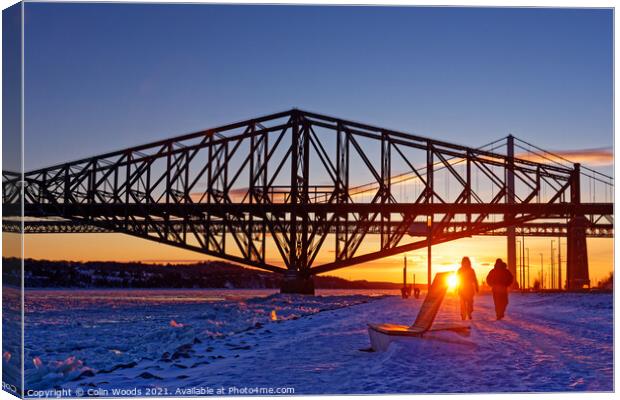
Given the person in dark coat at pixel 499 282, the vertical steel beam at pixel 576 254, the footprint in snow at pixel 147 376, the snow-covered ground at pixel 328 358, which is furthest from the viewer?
the vertical steel beam at pixel 576 254

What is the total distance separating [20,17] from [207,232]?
3320 centimetres

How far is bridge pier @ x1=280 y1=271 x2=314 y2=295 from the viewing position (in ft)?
163

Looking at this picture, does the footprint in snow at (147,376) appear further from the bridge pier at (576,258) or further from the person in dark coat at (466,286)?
the bridge pier at (576,258)

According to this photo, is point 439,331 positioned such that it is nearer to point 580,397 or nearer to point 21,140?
point 580,397

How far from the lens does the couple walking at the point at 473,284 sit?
22719 millimetres

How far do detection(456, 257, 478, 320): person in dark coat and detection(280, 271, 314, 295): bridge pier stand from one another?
2670 cm

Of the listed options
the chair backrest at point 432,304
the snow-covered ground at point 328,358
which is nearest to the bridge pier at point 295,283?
the snow-covered ground at point 328,358

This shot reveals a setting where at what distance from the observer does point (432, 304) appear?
53.6 ft

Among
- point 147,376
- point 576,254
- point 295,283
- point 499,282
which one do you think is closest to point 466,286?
point 499,282

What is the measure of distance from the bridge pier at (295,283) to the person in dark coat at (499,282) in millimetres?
26830

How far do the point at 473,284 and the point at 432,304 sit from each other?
7.15m

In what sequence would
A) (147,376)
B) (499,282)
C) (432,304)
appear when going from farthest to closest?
(499,282) < (432,304) < (147,376)

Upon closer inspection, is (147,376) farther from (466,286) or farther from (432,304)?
(466,286)

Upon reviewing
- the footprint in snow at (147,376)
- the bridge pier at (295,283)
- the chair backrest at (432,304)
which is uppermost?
the chair backrest at (432,304)
